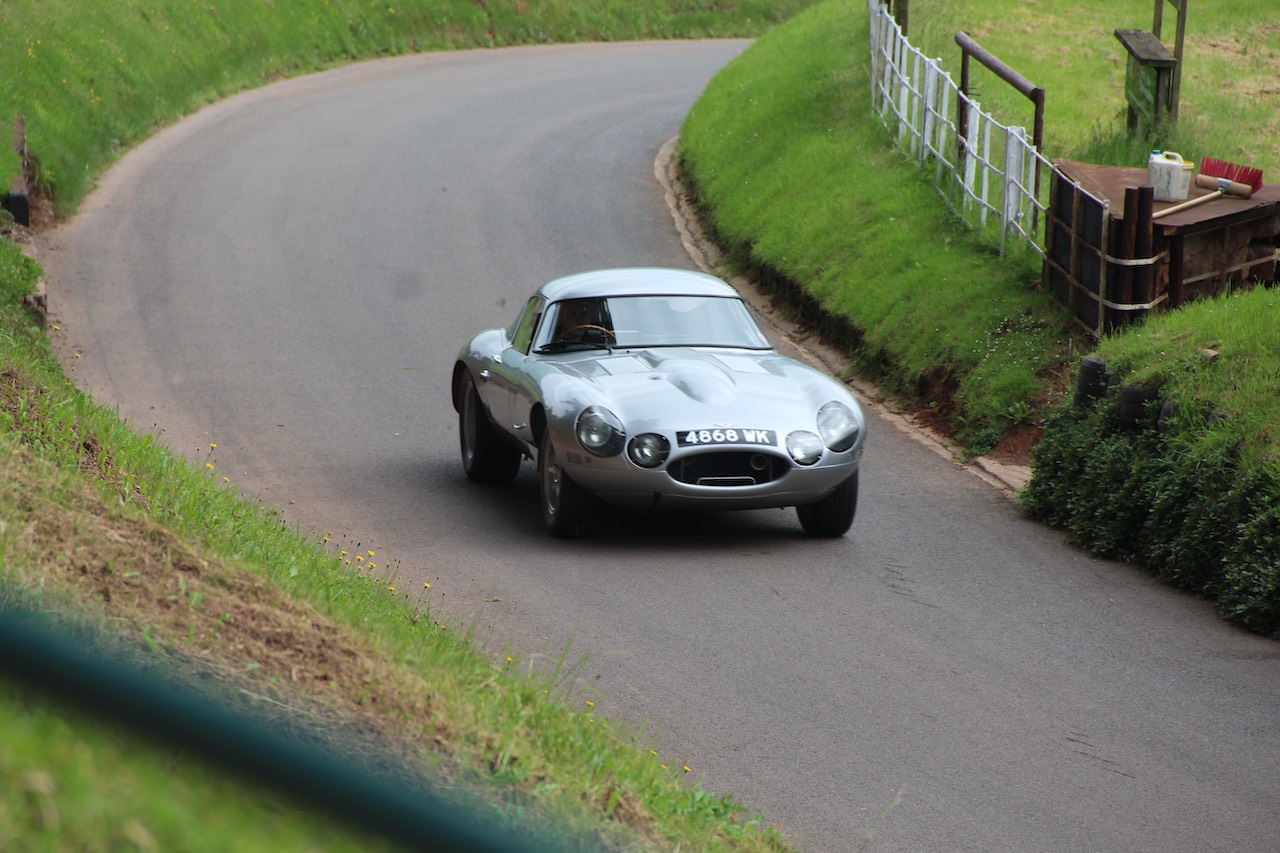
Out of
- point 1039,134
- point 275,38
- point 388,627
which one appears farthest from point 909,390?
point 275,38

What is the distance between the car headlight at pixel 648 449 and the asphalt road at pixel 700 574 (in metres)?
0.59

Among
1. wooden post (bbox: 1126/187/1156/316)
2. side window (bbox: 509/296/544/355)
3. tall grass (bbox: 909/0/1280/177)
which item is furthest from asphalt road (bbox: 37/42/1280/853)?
tall grass (bbox: 909/0/1280/177)

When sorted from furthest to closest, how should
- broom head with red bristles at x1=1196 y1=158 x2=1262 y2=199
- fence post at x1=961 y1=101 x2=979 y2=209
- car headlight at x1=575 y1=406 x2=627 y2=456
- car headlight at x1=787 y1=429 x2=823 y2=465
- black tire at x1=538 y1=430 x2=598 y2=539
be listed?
fence post at x1=961 y1=101 x2=979 y2=209 → broom head with red bristles at x1=1196 y1=158 x2=1262 y2=199 → black tire at x1=538 y1=430 x2=598 y2=539 → car headlight at x1=787 y1=429 x2=823 y2=465 → car headlight at x1=575 y1=406 x2=627 y2=456

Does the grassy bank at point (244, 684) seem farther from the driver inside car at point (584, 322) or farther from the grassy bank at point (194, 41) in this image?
the grassy bank at point (194, 41)

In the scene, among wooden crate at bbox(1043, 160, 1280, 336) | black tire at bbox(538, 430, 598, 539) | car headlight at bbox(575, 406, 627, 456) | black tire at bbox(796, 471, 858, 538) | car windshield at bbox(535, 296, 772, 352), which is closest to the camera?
car headlight at bbox(575, 406, 627, 456)

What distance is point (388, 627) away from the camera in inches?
223

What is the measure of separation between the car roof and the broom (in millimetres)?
3578

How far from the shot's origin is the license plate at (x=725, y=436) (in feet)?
29.2

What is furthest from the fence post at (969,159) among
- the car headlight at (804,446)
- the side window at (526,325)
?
the car headlight at (804,446)

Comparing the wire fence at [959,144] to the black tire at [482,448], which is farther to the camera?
the wire fence at [959,144]

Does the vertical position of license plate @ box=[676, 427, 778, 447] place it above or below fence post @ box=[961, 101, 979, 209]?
above

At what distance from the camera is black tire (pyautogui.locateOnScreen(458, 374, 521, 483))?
1095 cm

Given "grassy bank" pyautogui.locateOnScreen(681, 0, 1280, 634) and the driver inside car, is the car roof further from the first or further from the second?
"grassy bank" pyautogui.locateOnScreen(681, 0, 1280, 634)

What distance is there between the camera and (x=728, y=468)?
904cm
